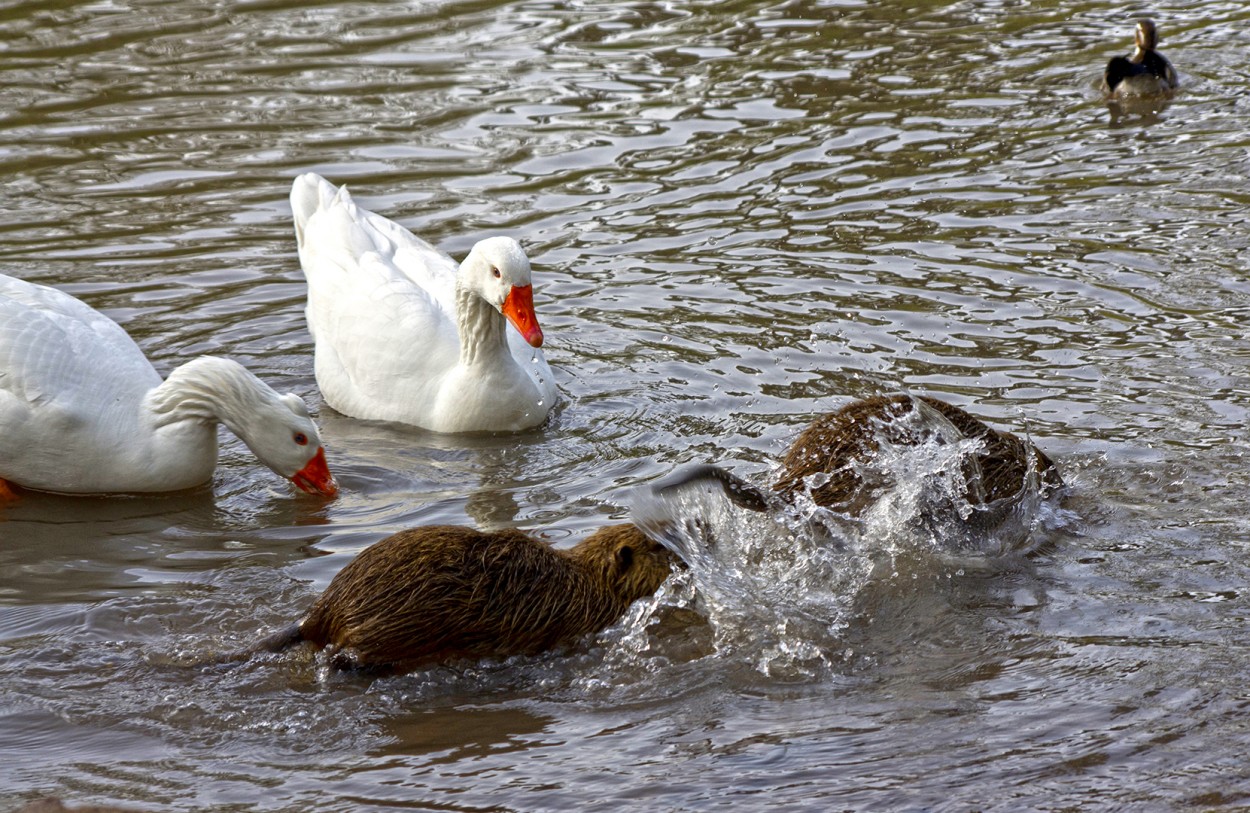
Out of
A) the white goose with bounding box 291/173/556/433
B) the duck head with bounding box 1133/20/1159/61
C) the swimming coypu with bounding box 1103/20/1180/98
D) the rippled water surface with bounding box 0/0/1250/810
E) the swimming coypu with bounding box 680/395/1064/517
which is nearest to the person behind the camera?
the rippled water surface with bounding box 0/0/1250/810

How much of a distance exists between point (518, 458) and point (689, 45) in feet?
24.0

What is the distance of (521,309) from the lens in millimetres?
7961

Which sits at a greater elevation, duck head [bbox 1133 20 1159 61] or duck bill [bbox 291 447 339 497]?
duck head [bbox 1133 20 1159 61]

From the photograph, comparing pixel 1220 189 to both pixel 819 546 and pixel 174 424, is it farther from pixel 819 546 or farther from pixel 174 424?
pixel 174 424

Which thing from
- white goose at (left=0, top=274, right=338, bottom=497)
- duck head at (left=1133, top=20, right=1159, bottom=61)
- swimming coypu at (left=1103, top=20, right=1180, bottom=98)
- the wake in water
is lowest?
the wake in water

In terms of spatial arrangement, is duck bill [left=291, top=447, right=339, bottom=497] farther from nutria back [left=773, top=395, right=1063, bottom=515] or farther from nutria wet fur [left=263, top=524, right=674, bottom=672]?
nutria back [left=773, top=395, right=1063, bottom=515]

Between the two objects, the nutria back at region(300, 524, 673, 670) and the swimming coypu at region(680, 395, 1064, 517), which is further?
the swimming coypu at region(680, 395, 1064, 517)

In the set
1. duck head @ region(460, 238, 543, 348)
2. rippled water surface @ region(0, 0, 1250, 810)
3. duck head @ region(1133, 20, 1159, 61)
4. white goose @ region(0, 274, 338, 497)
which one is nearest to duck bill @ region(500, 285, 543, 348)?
duck head @ region(460, 238, 543, 348)

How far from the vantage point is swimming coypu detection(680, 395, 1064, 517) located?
20.7 feet

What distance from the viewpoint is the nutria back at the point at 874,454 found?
6.31 m

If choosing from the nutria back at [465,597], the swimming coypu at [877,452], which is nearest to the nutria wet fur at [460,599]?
the nutria back at [465,597]

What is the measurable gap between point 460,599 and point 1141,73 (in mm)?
8666

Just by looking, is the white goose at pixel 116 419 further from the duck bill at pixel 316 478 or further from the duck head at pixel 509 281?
the duck head at pixel 509 281

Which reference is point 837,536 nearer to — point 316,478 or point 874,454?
point 874,454
